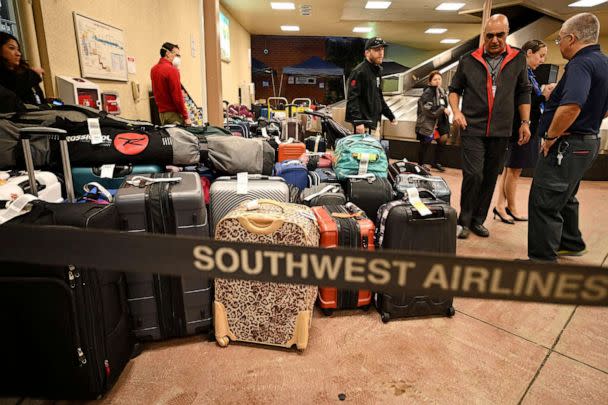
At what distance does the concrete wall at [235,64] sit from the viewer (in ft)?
33.9

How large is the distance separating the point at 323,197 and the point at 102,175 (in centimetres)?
134

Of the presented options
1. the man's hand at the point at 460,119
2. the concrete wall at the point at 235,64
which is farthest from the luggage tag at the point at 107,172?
the concrete wall at the point at 235,64

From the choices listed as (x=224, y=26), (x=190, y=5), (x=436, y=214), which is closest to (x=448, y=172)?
(x=436, y=214)

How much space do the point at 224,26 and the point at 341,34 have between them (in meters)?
7.20

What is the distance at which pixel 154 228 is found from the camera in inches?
66.8

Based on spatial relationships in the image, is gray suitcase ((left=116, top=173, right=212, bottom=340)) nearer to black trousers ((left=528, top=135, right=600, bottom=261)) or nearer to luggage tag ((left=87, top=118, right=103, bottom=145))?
luggage tag ((left=87, top=118, right=103, bottom=145))

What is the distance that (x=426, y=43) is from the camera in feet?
56.3

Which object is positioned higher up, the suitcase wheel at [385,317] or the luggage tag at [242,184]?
the luggage tag at [242,184]

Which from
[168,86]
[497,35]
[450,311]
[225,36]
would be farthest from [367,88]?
[225,36]

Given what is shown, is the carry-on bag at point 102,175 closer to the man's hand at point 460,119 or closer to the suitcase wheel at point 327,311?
the suitcase wheel at point 327,311

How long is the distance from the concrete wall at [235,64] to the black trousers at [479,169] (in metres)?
8.10

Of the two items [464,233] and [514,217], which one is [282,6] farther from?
[464,233]

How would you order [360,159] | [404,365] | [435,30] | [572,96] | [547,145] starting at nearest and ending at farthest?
[404,365], [572,96], [547,145], [360,159], [435,30]

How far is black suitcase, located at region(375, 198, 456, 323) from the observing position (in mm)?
1958
